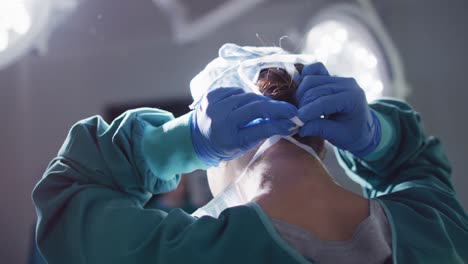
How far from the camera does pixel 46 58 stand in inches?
76.0

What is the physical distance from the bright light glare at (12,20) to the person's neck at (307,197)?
2.07ft

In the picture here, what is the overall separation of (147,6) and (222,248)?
56.3 inches

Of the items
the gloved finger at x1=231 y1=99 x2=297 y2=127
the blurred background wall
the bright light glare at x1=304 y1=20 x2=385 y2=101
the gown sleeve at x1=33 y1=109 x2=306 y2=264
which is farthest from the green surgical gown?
the blurred background wall

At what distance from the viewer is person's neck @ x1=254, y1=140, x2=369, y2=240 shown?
0.72 meters

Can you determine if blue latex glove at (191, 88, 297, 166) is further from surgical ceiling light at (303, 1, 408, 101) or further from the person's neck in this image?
surgical ceiling light at (303, 1, 408, 101)

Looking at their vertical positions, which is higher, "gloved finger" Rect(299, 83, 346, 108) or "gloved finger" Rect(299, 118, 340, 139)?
"gloved finger" Rect(299, 83, 346, 108)

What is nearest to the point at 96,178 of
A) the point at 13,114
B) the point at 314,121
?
the point at 314,121

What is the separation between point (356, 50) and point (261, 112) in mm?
835

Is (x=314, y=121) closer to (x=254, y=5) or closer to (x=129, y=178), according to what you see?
(x=129, y=178)

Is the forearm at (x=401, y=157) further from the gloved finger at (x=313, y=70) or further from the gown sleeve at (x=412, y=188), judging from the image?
the gloved finger at (x=313, y=70)

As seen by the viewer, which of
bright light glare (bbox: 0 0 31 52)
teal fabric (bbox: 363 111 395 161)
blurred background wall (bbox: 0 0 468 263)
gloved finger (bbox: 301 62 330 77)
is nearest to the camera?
gloved finger (bbox: 301 62 330 77)

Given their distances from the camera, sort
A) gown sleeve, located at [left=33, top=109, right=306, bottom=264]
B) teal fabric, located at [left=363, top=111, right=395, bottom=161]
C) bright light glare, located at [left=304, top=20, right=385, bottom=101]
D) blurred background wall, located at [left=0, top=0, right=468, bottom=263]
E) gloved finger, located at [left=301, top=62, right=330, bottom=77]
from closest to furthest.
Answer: gown sleeve, located at [left=33, top=109, right=306, bottom=264] → gloved finger, located at [left=301, top=62, right=330, bottom=77] → teal fabric, located at [left=363, top=111, right=395, bottom=161] → bright light glare, located at [left=304, top=20, right=385, bottom=101] → blurred background wall, located at [left=0, top=0, right=468, bottom=263]

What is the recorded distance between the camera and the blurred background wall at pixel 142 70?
1.66m

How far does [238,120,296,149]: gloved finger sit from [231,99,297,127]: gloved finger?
0.4 inches
